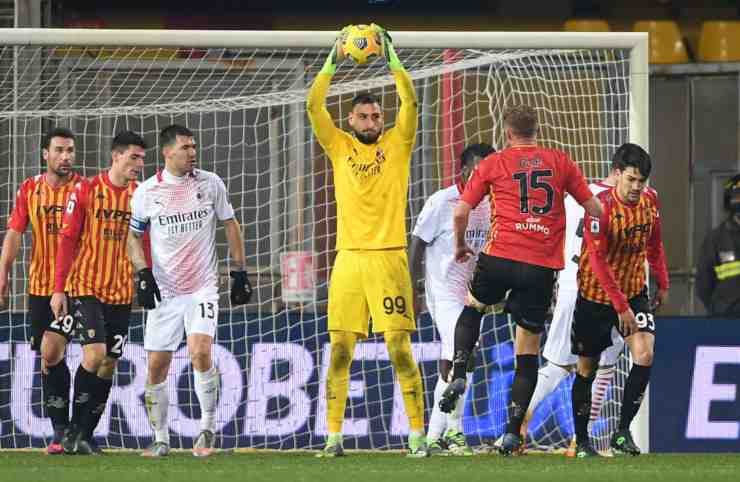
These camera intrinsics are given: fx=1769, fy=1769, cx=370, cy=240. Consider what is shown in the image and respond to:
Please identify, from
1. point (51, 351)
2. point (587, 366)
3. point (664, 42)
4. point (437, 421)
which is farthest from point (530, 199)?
point (664, 42)

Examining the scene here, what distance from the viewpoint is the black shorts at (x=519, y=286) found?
30.3ft

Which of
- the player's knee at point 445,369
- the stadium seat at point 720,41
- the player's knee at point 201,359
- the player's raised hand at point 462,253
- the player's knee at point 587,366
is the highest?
the stadium seat at point 720,41

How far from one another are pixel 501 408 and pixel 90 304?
2.83 metres

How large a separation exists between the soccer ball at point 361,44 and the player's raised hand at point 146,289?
5.36 ft

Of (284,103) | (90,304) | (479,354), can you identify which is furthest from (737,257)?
(90,304)

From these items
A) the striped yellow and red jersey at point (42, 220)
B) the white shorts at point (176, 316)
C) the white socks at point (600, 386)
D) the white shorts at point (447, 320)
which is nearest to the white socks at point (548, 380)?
the white socks at point (600, 386)

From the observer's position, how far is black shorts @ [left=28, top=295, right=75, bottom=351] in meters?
10.4

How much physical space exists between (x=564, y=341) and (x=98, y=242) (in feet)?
9.24

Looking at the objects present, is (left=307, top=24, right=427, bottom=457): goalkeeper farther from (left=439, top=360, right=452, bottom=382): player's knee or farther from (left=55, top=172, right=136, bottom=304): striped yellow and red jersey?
(left=55, top=172, right=136, bottom=304): striped yellow and red jersey

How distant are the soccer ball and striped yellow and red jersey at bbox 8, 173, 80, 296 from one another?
83.2 inches

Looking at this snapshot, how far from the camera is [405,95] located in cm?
936

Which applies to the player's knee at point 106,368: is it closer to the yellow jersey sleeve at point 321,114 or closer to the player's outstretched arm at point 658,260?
the yellow jersey sleeve at point 321,114

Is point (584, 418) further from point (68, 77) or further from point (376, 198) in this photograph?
point (68, 77)

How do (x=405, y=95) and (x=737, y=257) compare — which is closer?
(x=405, y=95)
